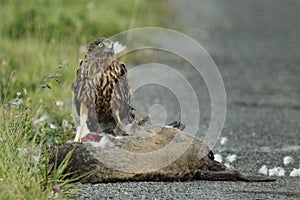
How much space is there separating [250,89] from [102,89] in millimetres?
4773

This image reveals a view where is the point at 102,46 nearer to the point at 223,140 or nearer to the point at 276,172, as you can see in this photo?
the point at 276,172

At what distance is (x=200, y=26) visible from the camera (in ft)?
48.1

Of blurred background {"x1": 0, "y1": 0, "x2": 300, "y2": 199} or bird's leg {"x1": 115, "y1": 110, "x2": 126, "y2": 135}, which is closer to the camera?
blurred background {"x1": 0, "y1": 0, "x2": 300, "y2": 199}

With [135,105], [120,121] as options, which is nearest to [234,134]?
[135,105]

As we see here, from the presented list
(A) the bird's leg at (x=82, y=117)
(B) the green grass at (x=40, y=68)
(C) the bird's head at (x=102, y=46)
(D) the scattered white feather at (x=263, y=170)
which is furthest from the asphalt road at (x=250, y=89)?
(C) the bird's head at (x=102, y=46)

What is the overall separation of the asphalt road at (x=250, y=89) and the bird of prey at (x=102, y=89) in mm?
518

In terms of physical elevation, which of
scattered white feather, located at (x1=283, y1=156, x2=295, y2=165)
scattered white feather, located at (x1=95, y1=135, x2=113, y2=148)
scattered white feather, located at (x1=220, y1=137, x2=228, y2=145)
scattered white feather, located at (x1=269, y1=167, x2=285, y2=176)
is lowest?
scattered white feather, located at (x1=269, y1=167, x2=285, y2=176)

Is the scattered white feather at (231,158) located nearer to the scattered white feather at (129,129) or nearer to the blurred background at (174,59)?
the blurred background at (174,59)

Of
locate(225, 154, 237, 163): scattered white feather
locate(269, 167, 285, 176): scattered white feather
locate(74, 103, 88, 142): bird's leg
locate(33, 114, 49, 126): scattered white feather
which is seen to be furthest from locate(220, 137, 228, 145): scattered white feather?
locate(74, 103, 88, 142): bird's leg

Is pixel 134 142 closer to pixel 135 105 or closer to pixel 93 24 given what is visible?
pixel 135 105

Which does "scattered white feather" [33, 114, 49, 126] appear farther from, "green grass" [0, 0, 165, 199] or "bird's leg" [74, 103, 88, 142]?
"bird's leg" [74, 103, 88, 142]

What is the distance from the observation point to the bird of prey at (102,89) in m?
5.55

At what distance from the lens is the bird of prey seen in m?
5.55

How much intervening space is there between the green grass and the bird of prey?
12.2 inches
